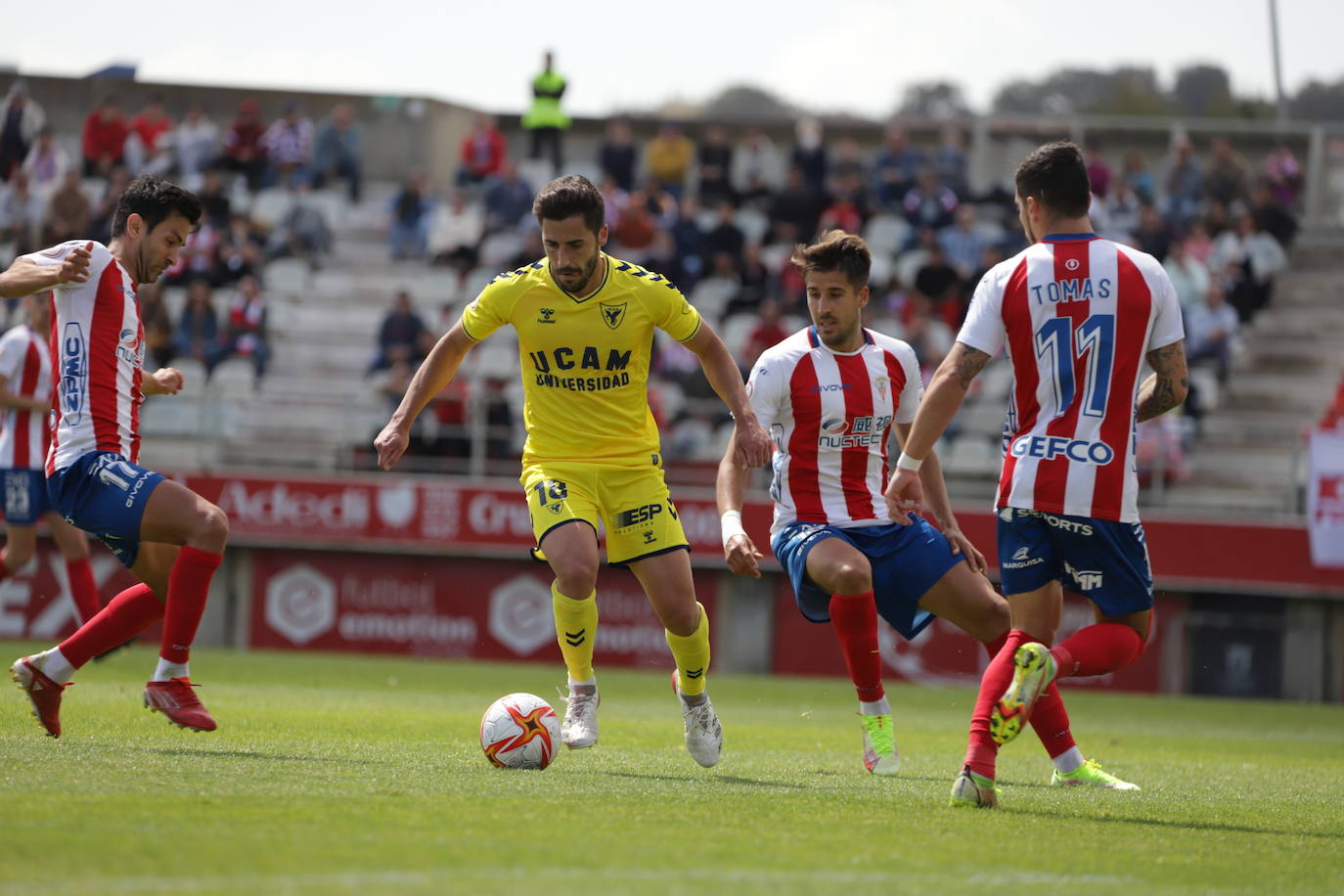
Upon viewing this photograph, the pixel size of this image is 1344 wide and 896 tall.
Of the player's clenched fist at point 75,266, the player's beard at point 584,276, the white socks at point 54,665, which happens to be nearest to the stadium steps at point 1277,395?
the player's beard at point 584,276

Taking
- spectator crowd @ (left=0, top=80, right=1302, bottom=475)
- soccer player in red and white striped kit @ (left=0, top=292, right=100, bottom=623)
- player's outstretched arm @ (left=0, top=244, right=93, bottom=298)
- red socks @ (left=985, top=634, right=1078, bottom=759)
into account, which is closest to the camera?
player's outstretched arm @ (left=0, top=244, right=93, bottom=298)

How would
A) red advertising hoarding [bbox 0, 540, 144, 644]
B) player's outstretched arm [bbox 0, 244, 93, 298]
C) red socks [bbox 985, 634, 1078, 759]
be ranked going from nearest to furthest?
player's outstretched arm [bbox 0, 244, 93, 298], red socks [bbox 985, 634, 1078, 759], red advertising hoarding [bbox 0, 540, 144, 644]

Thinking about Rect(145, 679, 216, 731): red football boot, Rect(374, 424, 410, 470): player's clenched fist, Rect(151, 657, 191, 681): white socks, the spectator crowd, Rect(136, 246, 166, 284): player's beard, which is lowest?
Rect(145, 679, 216, 731): red football boot

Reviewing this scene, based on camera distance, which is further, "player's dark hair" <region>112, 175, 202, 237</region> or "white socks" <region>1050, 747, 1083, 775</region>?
"player's dark hair" <region>112, 175, 202, 237</region>

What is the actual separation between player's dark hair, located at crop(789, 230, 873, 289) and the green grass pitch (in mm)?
2297

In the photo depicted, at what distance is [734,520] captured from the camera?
7.37m

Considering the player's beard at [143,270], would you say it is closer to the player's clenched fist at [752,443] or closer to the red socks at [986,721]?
the player's clenched fist at [752,443]

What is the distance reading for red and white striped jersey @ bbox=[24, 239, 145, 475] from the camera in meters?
7.30

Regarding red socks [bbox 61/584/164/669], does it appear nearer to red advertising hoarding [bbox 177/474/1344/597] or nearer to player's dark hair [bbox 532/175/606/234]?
player's dark hair [bbox 532/175/606/234]

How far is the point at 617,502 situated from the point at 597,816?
2242 millimetres

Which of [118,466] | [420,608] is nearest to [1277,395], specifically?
[420,608]

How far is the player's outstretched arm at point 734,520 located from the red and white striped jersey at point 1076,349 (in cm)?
112

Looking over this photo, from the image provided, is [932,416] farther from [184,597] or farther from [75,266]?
[75,266]

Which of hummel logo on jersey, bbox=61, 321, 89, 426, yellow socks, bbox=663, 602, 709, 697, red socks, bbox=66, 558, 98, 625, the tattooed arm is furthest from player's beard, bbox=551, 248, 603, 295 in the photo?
red socks, bbox=66, 558, 98, 625
